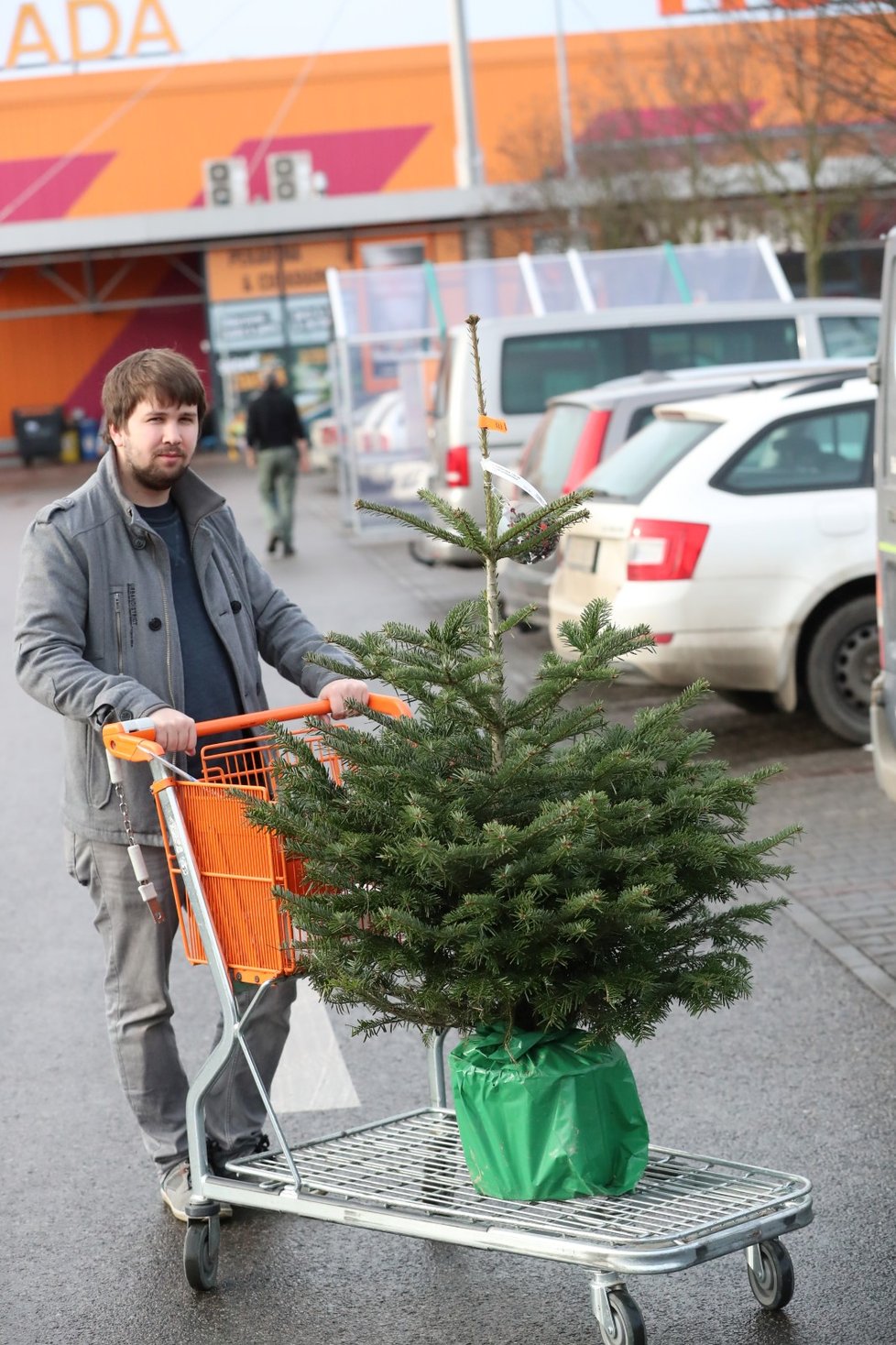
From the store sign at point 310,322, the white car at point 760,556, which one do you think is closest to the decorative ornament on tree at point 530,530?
the white car at point 760,556

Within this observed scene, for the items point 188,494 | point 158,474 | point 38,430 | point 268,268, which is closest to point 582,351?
point 188,494

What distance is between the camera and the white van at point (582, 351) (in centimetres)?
1587

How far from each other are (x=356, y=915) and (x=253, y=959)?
40 centimetres

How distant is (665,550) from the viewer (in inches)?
360

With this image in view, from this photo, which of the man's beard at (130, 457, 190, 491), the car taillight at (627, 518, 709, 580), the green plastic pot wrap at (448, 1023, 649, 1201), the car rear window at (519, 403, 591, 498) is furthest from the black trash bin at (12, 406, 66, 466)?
the green plastic pot wrap at (448, 1023, 649, 1201)

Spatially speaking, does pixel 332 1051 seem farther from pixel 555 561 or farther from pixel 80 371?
pixel 80 371

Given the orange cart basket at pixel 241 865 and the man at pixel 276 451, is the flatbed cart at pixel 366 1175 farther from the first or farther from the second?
the man at pixel 276 451

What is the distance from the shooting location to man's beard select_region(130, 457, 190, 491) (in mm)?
4273

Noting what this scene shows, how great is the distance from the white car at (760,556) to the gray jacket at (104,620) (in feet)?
15.8

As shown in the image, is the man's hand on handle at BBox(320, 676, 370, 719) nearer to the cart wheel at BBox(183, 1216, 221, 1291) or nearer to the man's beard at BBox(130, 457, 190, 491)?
the man's beard at BBox(130, 457, 190, 491)

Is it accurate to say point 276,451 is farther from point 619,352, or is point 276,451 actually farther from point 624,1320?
point 624,1320

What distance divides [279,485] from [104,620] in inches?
637

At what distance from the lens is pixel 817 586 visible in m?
9.20

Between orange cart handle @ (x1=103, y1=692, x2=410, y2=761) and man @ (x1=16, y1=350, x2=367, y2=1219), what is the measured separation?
3.0 inches
